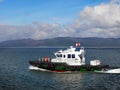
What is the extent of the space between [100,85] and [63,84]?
568 cm

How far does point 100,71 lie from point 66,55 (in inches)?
292

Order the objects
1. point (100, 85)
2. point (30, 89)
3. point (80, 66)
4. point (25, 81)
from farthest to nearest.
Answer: point (80, 66)
point (25, 81)
point (100, 85)
point (30, 89)

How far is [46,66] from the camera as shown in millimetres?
63281

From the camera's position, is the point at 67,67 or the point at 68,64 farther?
the point at 68,64

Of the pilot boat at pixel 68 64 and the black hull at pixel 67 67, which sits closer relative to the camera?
the black hull at pixel 67 67

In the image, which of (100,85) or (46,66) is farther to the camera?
(46,66)

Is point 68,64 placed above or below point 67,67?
above

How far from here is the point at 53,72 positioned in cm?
6269

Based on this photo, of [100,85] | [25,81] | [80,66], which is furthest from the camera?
[80,66]

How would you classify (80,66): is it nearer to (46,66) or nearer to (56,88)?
(46,66)

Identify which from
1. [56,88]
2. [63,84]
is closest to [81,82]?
[63,84]

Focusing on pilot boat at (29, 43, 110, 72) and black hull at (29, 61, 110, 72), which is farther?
pilot boat at (29, 43, 110, 72)

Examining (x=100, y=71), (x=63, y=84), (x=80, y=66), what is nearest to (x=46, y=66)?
(x=80, y=66)

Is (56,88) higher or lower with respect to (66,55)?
lower
